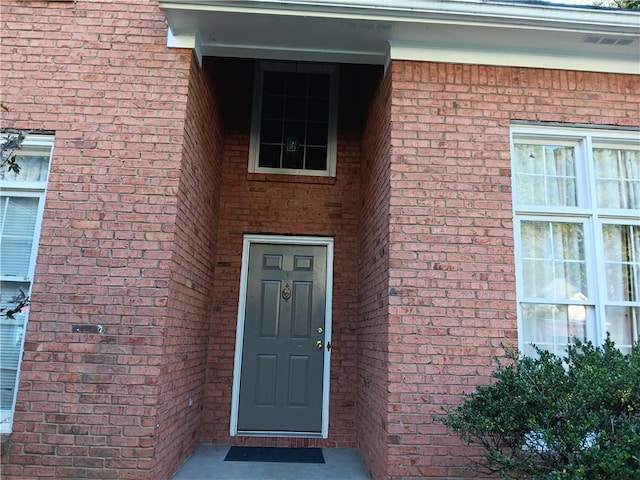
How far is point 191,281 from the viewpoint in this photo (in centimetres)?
424

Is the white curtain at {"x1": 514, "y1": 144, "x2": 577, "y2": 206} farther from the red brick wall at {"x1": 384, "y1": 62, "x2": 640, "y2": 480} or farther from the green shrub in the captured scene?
the green shrub

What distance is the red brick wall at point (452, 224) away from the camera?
352cm

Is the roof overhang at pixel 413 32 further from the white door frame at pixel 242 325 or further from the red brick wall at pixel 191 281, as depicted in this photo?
the white door frame at pixel 242 325

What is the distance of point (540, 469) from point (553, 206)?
88.3 inches

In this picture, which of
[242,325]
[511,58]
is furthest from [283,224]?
[511,58]

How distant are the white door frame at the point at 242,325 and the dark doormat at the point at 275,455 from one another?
0.20m

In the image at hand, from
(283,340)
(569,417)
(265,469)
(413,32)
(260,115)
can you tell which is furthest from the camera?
(260,115)

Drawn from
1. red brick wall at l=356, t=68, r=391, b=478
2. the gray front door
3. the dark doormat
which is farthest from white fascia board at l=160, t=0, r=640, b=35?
the dark doormat

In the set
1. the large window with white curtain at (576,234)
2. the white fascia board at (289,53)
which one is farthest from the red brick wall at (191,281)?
the large window with white curtain at (576,234)

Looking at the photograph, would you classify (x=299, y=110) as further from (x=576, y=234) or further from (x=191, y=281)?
(x=576, y=234)

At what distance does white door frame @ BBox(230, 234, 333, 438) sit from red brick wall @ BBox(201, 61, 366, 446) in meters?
0.05

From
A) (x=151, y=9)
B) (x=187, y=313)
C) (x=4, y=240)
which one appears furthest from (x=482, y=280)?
(x=4, y=240)

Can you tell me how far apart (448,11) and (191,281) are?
3.16m

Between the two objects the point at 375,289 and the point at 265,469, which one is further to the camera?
the point at 375,289
